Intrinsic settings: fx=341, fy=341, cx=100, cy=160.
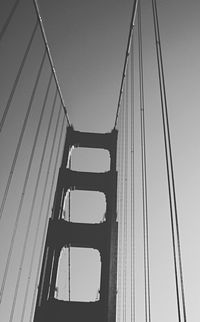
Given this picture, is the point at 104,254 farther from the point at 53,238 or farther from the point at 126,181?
the point at 126,181

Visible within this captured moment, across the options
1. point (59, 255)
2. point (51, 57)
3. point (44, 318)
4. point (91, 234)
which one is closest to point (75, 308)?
point (44, 318)

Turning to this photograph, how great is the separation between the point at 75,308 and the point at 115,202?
2541 millimetres

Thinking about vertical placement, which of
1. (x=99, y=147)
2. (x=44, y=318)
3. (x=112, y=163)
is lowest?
(x=44, y=318)

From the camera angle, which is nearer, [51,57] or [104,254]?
[104,254]

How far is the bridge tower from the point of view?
16.4 feet

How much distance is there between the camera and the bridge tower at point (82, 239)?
197 inches

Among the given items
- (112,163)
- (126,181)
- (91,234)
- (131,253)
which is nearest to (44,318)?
(91,234)

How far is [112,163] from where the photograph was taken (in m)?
8.14

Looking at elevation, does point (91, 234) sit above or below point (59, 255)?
above

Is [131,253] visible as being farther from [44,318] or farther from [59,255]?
[44,318]

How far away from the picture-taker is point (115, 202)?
7.13 meters

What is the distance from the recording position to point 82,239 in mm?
6312

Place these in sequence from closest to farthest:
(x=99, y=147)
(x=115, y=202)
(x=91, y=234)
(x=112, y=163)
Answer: (x=91, y=234)
(x=115, y=202)
(x=112, y=163)
(x=99, y=147)

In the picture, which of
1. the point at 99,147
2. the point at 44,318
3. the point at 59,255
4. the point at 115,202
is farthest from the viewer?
the point at 99,147
